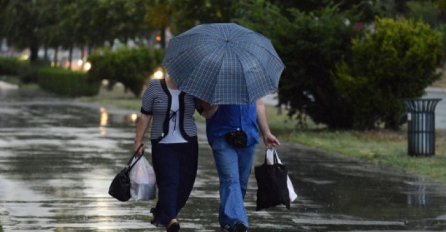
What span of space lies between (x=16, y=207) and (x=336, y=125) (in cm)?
1372

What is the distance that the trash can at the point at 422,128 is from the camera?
18953 mm

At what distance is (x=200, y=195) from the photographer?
13883mm

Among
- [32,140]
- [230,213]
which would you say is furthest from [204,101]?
[32,140]

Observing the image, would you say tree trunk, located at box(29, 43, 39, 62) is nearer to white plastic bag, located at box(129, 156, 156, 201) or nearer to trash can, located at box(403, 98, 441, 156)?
trash can, located at box(403, 98, 441, 156)

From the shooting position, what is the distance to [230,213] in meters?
10.0

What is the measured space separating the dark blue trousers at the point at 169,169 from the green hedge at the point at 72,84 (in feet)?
121

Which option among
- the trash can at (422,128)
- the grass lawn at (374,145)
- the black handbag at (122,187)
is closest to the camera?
the black handbag at (122,187)

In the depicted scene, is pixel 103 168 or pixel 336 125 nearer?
pixel 103 168

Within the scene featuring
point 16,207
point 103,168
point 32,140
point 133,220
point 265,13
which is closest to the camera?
point 133,220

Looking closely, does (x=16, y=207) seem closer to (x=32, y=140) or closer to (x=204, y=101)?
(x=204, y=101)

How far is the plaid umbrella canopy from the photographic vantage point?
980 cm

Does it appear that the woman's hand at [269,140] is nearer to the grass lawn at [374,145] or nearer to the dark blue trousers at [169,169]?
the dark blue trousers at [169,169]

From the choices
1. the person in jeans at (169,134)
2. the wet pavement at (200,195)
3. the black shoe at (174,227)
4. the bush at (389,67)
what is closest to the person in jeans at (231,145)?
the person in jeans at (169,134)

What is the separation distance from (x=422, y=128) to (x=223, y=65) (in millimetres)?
9603
